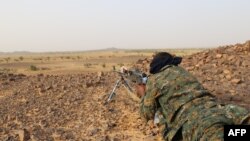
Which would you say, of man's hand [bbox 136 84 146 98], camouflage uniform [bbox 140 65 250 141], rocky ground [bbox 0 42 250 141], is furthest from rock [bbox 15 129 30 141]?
camouflage uniform [bbox 140 65 250 141]

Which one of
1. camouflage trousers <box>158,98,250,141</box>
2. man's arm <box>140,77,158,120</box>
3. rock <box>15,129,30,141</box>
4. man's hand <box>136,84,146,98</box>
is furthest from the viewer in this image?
rock <box>15,129,30,141</box>

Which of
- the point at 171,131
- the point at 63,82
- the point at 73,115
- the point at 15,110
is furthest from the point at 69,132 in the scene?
the point at 63,82

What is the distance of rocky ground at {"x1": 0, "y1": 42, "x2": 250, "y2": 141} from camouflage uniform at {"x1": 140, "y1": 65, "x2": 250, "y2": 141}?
2.10 meters

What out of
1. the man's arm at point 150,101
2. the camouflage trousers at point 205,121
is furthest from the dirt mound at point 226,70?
the camouflage trousers at point 205,121

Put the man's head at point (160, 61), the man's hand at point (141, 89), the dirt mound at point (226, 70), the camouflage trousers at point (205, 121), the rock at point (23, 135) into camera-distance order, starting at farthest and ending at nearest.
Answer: the dirt mound at point (226, 70) → the rock at point (23, 135) → the man's hand at point (141, 89) → the man's head at point (160, 61) → the camouflage trousers at point (205, 121)

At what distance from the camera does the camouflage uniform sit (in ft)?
14.2

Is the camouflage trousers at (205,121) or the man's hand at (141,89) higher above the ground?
the man's hand at (141,89)

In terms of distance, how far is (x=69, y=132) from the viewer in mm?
7430

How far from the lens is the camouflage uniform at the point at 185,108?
14.2 ft

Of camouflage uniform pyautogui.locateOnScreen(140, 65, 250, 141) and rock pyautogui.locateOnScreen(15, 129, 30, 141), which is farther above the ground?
camouflage uniform pyautogui.locateOnScreen(140, 65, 250, 141)

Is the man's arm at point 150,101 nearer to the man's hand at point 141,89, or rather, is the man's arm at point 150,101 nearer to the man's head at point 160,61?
the man's head at point 160,61

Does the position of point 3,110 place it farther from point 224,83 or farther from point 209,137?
point 209,137

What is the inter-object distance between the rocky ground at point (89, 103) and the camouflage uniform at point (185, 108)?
82.6 inches

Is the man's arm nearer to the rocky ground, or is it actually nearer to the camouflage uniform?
the camouflage uniform
